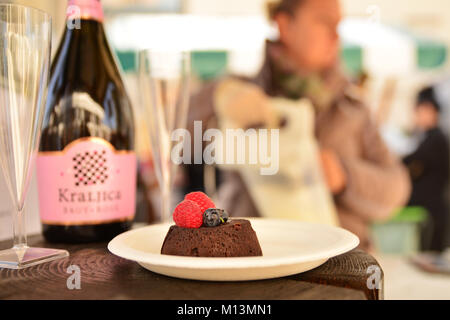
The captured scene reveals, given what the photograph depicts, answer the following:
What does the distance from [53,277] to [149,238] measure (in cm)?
12

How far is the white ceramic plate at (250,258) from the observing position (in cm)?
30

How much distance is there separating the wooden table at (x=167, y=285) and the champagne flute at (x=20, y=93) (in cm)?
6

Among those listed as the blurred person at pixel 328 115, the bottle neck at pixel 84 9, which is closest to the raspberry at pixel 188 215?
the bottle neck at pixel 84 9

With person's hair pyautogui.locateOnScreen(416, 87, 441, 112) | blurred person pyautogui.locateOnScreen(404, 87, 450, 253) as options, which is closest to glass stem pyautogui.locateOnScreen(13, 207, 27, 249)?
blurred person pyautogui.locateOnScreen(404, 87, 450, 253)

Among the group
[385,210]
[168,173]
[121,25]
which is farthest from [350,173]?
[121,25]

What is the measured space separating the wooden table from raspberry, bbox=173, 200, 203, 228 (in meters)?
0.06

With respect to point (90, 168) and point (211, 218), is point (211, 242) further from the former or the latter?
point (90, 168)

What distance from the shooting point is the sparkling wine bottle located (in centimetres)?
52

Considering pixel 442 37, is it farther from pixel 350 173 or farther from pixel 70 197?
pixel 70 197

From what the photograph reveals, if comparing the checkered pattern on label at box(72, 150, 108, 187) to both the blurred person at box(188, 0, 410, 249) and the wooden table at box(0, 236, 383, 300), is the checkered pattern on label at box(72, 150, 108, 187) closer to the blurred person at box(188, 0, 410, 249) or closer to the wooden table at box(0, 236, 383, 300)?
the wooden table at box(0, 236, 383, 300)

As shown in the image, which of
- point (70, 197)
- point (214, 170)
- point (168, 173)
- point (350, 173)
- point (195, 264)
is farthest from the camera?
point (214, 170)

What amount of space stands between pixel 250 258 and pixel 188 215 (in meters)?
0.12

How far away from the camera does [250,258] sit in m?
0.31

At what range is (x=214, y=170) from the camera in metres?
1.85
